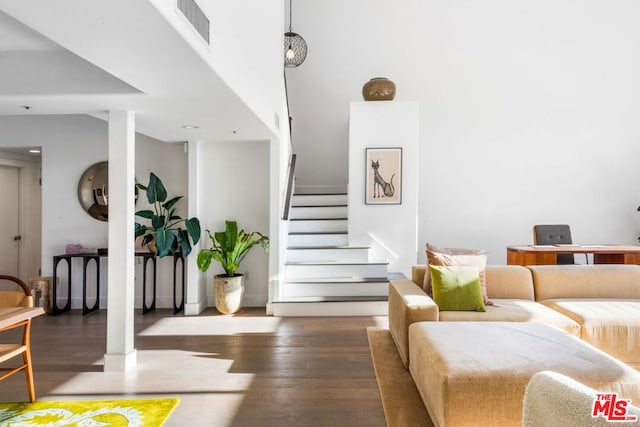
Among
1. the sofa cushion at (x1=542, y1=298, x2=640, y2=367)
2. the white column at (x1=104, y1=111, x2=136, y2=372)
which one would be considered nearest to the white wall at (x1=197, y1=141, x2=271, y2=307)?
the white column at (x1=104, y1=111, x2=136, y2=372)

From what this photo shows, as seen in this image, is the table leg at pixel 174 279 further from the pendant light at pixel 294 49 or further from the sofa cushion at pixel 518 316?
the pendant light at pixel 294 49

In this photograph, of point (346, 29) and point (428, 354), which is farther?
point (346, 29)

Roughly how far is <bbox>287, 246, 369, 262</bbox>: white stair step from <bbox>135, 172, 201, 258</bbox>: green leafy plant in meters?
1.37

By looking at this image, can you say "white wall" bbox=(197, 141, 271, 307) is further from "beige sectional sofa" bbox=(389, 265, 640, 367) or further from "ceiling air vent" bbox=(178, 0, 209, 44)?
"ceiling air vent" bbox=(178, 0, 209, 44)

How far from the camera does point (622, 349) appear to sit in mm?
3111

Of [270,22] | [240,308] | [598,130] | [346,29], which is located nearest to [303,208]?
[240,308]

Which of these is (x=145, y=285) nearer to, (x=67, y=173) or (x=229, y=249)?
(x=229, y=249)

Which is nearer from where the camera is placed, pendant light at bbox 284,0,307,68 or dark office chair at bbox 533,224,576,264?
dark office chair at bbox 533,224,576,264

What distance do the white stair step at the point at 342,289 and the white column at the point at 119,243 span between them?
224cm

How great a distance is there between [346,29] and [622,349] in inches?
243

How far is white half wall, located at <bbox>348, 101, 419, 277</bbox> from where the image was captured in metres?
5.64

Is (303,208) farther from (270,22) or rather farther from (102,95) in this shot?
(102,95)

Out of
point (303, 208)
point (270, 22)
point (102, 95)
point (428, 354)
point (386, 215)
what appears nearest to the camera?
point (428, 354)

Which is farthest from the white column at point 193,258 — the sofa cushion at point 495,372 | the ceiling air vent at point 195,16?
the sofa cushion at point 495,372
